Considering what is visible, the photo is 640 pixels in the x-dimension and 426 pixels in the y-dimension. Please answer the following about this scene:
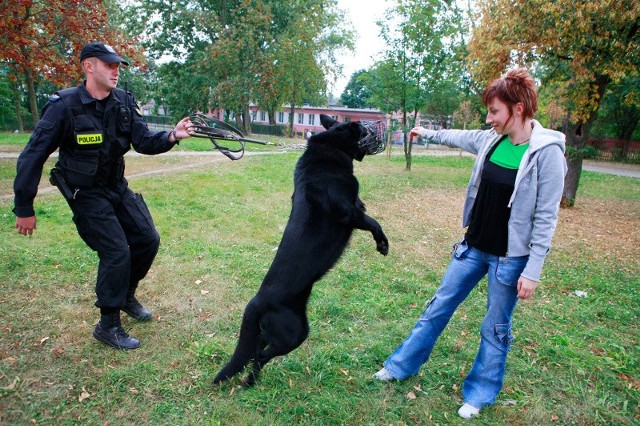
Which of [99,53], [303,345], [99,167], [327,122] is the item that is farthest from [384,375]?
[99,53]

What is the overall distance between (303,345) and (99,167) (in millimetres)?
2236

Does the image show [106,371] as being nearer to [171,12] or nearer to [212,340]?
[212,340]

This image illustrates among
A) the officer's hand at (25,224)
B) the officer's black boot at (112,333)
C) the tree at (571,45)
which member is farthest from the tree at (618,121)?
the officer's hand at (25,224)

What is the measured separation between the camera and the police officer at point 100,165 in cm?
305

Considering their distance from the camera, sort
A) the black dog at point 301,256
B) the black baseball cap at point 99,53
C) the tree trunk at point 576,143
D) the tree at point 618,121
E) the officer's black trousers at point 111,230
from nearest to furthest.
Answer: the black dog at point 301,256 → the black baseball cap at point 99,53 → the officer's black trousers at point 111,230 → the tree trunk at point 576,143 → the tree at point 618,121

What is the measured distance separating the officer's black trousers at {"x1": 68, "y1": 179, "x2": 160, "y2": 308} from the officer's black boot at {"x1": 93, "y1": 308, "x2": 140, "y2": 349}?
0.11 m

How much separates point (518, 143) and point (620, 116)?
3543 cm

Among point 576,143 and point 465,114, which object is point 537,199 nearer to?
point 576,143

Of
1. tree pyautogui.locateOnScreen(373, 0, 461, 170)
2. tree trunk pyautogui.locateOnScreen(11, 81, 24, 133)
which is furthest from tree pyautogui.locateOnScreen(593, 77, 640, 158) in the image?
tree trunk pyautogui.locateOnScreen(11, 81, 24, 133)

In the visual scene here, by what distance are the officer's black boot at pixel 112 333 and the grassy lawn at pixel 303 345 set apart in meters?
0.09

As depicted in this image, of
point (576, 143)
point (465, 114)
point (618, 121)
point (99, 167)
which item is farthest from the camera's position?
point (618, 121)

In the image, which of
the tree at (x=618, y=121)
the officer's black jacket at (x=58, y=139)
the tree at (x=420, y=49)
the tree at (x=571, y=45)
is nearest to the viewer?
the officer's black jacket at (x=58, y=139)

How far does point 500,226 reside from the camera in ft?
8.82

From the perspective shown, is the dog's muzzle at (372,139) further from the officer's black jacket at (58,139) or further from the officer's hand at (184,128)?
the officer's black jacket at (58,139)
